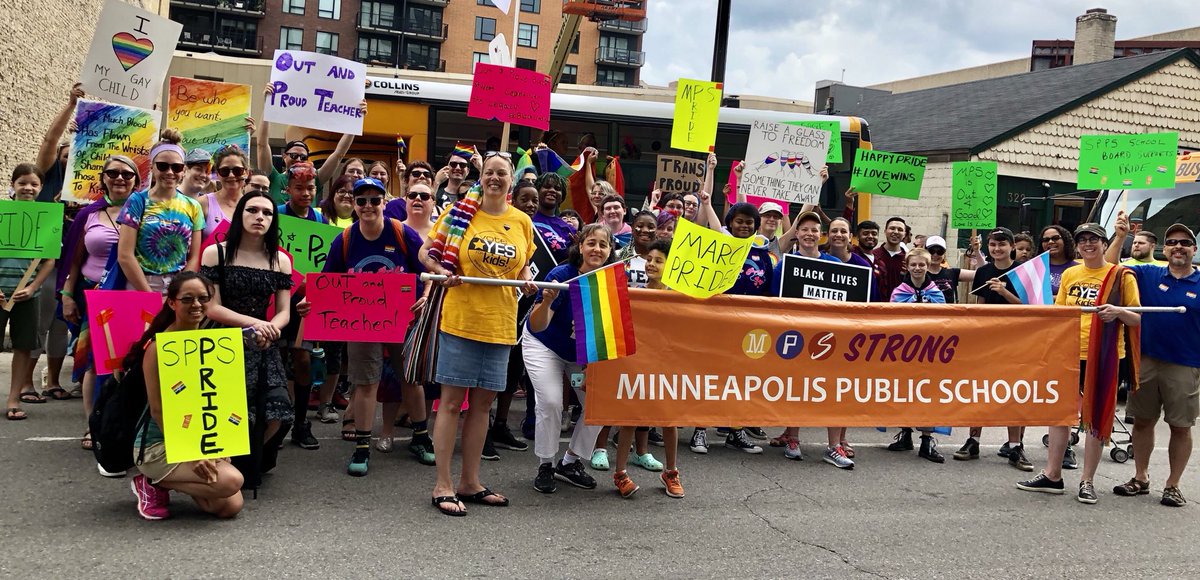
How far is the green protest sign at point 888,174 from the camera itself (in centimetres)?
1134

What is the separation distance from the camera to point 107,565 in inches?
167

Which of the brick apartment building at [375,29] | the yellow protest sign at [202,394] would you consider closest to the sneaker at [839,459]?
the yellow protest sign at [202,394]

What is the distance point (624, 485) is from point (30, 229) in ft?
14.6

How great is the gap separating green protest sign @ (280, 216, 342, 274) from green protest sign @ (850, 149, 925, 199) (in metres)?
6.57

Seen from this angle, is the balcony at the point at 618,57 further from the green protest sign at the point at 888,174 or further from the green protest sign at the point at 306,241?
the green protest sign at the point at 306,241

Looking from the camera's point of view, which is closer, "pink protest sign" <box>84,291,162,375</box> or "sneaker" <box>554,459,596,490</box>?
"pink protest sign" <box>84,291,162,375</box>

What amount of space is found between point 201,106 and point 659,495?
5.59 meters

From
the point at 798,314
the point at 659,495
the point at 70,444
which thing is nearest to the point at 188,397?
the point at 70,444

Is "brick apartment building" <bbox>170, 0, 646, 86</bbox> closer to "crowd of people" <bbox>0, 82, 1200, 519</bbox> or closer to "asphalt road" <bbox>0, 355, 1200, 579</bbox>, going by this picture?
"crowd of people" <bbox>0, 82, 1200, 519</bbox>

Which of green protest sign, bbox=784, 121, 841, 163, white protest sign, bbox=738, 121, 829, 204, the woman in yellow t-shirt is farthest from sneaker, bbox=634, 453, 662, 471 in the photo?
green protest sign, bbox=784, 121, 841, 163

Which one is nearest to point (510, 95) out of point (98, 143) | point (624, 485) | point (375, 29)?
point (98, 143)

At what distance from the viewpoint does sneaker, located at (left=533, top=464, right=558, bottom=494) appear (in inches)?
234

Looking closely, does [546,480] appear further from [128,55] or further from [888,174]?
[888,174]

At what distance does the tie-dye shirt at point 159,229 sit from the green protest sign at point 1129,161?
29.3 feet
